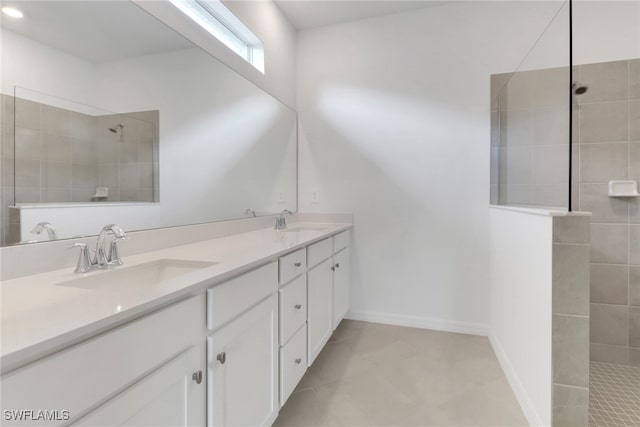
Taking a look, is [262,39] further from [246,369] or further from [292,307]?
[246,369]

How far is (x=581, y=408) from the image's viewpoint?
127cm

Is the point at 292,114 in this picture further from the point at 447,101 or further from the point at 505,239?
the point at 505,239

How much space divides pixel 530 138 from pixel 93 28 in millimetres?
2168

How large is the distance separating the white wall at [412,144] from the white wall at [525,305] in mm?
350

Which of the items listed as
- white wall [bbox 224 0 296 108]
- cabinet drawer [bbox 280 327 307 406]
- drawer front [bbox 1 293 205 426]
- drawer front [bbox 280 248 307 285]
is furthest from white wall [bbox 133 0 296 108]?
cabinet drawer [bbox 280 327 307 406]

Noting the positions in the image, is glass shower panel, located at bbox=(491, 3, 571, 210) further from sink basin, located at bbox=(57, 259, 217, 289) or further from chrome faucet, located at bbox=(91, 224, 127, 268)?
chrome faucet, located at bbox=(91, 224, 127, 268)

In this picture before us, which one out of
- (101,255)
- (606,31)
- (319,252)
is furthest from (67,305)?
(606,31)

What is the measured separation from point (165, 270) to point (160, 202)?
39 centimetres

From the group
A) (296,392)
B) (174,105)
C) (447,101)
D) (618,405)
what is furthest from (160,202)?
(618,405)

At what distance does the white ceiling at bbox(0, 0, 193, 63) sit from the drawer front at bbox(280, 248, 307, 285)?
1.08 metres

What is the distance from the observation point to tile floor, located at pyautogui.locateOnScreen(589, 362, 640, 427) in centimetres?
152

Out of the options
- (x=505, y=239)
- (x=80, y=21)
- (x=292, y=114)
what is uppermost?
(x=292, y=114)

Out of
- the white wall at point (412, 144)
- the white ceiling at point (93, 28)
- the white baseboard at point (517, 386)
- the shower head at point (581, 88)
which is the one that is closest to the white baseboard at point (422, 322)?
the white wall at point (412, 144)

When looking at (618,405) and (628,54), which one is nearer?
(618,405)
